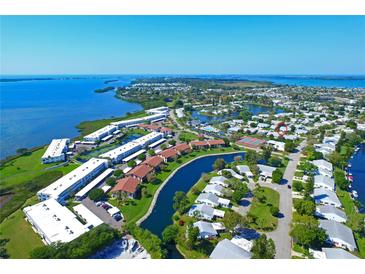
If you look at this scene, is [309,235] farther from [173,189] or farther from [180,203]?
[173,189]

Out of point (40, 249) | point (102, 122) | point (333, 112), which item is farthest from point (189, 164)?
point (333, 112)

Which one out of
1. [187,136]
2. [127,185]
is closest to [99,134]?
[187,136]

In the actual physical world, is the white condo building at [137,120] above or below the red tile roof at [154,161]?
below

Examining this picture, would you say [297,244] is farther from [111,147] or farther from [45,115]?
[45,115]

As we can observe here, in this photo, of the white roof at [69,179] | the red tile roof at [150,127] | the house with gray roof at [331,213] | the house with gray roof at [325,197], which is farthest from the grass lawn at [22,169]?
the house with gray roof at [325,197]

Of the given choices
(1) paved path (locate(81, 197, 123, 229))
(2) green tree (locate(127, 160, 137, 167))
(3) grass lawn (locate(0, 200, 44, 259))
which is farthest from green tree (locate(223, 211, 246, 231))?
(2) green tree (locate(127, 160, 137, 167))

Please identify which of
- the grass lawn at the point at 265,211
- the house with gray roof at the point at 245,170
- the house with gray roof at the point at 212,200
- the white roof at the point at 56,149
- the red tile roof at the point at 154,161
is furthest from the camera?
the white roof at the point at 56,149

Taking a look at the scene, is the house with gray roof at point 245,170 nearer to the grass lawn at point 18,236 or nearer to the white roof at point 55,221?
the white roof at point 55,221
